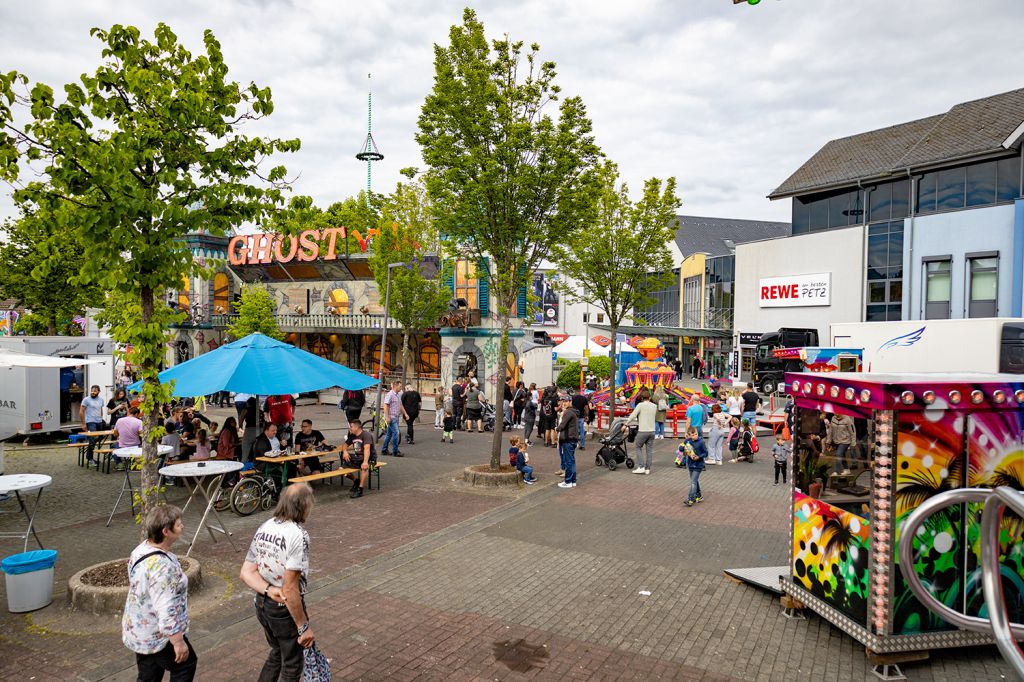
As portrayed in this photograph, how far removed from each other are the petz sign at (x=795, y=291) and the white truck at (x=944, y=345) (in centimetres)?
979

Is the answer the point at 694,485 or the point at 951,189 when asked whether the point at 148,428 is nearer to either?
the point at 694,485

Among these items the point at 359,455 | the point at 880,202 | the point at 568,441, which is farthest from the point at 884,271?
the point at 359,455

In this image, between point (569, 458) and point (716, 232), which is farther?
point (716, 232)

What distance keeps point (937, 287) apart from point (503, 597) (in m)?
33.0

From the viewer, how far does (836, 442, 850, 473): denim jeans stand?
6412mm

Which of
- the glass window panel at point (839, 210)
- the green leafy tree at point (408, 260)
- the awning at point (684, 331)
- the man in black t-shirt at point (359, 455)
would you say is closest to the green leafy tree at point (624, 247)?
the green leafy tree at point (408, 260)

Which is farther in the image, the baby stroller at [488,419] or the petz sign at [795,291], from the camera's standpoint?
the petz sign at [795,291]

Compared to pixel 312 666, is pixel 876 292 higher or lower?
higher

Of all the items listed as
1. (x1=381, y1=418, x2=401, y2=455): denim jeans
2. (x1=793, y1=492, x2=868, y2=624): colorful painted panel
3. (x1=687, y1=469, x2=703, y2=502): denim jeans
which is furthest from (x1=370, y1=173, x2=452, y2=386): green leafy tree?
(x1=793, y1=492, x2=868, y2=624): colorful painted panel

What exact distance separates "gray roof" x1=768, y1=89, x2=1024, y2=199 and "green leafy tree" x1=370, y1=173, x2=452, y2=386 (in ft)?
75.8

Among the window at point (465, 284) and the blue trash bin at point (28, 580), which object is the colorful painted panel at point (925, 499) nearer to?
the blue trash bin at point (28, 580)

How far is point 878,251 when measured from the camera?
34.8 m

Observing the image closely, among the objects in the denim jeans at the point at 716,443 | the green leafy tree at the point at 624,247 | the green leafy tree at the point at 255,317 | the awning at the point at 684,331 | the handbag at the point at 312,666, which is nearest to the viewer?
the handbag at the point at 312,666

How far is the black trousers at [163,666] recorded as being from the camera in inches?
173
